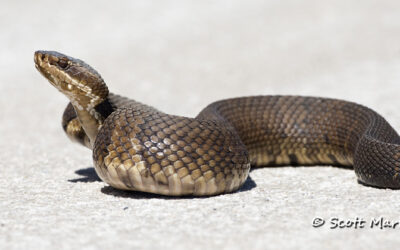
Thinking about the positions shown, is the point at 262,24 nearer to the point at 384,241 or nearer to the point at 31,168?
the point at 31,168

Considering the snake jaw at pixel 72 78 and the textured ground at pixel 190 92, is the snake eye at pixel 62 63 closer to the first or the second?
the snake jaw at pixel 72 78

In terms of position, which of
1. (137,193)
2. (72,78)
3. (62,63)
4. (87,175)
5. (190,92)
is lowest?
(137,193)

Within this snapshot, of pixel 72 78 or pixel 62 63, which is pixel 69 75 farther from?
pixel 62 63

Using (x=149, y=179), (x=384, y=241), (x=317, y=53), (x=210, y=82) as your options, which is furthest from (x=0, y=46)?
(x=384, y=241)

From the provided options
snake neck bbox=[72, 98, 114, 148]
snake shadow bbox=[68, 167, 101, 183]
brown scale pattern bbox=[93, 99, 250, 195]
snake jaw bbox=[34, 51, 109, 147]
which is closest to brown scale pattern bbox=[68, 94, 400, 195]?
brown scale pattern bbox=[93, 99, 250, 195]

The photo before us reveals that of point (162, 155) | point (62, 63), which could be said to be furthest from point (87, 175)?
point (162, 155)

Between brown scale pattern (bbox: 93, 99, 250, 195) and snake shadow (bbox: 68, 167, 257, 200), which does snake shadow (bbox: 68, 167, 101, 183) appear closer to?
snake shadow (bbox: 68, 167, 257, 200)
